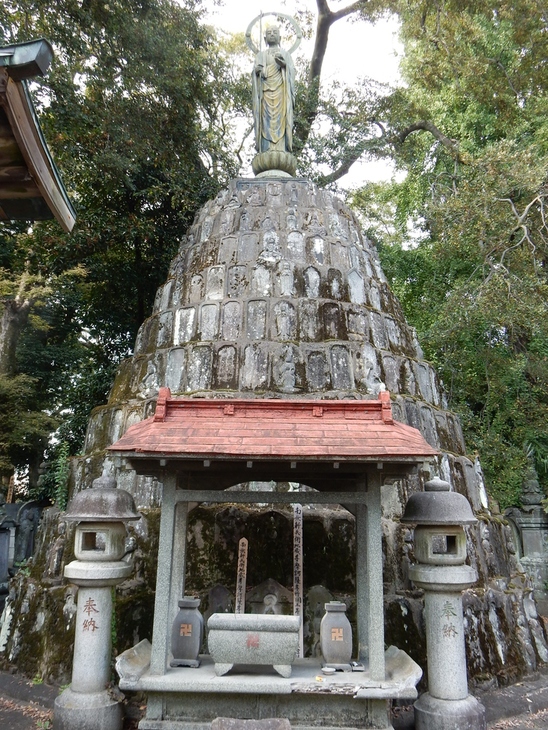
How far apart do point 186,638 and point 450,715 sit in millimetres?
2143

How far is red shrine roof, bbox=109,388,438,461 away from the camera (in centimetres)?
389

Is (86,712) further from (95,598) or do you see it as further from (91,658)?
(95,598)

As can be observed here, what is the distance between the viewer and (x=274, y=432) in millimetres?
4195

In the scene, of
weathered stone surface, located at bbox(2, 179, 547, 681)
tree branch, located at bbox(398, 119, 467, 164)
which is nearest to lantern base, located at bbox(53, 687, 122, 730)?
weathered stone surface, located at bbox(2, 179, 547, 681)

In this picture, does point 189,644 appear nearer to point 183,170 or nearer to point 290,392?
point 290,392

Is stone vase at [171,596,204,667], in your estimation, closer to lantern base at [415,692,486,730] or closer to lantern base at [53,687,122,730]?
lantern base at [53,687,122,730]

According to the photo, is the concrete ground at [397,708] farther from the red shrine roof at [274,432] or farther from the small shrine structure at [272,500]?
the red shrine roof at [274,432]

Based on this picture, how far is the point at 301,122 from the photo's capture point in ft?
54.1

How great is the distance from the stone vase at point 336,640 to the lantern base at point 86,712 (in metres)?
1.75

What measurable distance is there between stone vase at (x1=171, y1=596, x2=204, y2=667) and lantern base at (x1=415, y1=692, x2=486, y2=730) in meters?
1.84

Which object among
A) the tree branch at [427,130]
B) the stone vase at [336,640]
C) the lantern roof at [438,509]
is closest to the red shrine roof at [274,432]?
the lantern roof at [438,509]

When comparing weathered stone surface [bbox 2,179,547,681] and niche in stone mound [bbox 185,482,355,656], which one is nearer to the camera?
niche in stone mound [bbox 185,482,355,656]

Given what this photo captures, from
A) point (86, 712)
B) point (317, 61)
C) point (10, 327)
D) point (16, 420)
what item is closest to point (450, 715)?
point (86, 712)

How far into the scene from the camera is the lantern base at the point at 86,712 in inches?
→ 161
